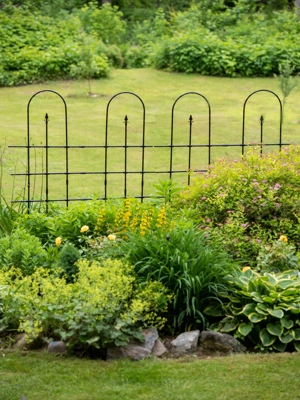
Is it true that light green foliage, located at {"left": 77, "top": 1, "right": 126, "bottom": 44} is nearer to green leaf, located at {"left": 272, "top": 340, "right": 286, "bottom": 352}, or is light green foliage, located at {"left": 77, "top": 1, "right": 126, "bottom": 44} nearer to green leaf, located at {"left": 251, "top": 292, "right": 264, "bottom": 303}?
green leaf, located at {"left": 251, "top": 292, "right": 264, "bottom": 303}

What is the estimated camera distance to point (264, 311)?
4926mm

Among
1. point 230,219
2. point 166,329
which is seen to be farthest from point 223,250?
point 166,329

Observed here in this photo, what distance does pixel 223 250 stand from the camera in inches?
226

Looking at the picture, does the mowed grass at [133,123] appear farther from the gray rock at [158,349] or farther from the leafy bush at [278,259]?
the gray rock at [158,349]

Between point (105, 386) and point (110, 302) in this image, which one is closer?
point (105, 386)

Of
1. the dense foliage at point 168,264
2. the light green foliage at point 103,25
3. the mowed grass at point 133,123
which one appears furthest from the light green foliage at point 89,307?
Answer: the light green foliage at point 103,25

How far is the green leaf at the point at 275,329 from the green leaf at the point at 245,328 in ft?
0.40

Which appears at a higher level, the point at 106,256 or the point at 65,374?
the point at 106,256

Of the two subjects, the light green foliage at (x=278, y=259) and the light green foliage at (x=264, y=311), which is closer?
the light green foliage at (x=264, y=311)

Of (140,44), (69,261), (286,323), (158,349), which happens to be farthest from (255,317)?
(140,44)

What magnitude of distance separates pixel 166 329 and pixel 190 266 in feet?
1.48

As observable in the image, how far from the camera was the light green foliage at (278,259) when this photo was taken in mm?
5508

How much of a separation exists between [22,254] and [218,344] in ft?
5.36

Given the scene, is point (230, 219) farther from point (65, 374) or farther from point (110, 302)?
point (65, 374)
